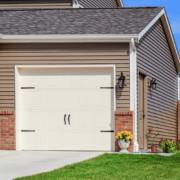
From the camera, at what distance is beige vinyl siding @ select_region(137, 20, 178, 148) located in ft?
40.0

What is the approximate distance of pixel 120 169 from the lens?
273 inches

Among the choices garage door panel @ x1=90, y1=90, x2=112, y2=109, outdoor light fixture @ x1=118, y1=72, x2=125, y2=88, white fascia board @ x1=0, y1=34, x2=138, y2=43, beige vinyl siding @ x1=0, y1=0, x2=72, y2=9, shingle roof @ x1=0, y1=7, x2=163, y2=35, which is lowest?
garage door panel @ x1=90, y1=90, x2=112, y2=109

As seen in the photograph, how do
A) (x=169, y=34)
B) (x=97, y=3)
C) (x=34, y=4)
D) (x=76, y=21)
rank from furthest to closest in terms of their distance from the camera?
(x=97, y=3) → (x=34, y=4) → (x=169, y=34) → (x=76, y=21)

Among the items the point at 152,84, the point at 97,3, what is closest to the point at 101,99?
the point at 152,84

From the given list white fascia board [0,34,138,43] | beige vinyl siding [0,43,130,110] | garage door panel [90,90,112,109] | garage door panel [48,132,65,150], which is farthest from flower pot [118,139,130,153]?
white fascia board [0,34,138,43]

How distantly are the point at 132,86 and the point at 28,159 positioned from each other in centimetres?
366

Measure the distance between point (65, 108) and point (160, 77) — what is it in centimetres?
487

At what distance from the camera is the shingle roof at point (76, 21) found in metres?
11.0

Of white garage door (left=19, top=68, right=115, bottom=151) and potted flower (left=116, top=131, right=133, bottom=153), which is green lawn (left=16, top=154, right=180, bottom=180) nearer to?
potted flower (left=116, top=131, right=133, bottom=153)

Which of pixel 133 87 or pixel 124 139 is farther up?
pixel 133 87

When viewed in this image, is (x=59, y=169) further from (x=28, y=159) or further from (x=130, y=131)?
(x=130, y=131)

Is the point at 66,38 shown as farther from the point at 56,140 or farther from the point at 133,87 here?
the point at 56,140

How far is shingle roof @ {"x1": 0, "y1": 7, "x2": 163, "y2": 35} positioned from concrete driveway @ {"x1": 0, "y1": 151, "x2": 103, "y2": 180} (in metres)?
3.72

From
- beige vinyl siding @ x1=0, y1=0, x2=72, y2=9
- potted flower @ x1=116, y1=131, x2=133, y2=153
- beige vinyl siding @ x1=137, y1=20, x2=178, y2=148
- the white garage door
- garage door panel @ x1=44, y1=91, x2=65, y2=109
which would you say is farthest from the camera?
beige vinyl siding @ x1=0, y1=0, x2=72, y2=9
